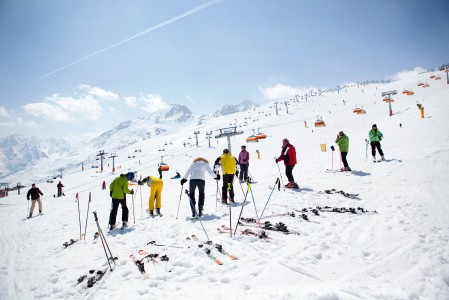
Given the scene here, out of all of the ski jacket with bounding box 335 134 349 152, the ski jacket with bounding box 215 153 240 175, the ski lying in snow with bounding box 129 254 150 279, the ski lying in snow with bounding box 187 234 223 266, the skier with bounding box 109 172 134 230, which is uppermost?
the ski jacket with bounding box 335 134 349 152

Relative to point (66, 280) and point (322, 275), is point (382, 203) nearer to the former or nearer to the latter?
point (322, 275)

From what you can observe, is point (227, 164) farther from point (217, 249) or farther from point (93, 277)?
point (93, 277)

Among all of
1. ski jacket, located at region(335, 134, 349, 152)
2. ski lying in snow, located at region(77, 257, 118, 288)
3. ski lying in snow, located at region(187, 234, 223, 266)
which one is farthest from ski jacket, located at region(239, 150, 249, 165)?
ski lying in snow, located at region(77, 257, 118, 288)

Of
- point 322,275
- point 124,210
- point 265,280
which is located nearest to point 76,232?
point 124,210

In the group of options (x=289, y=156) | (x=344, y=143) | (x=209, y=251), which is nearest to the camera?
(x=209, y=251)

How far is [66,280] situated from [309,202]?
7345 millimetres

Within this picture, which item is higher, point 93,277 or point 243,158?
point 243,158

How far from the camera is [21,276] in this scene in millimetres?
5543

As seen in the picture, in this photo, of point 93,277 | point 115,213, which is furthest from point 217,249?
point 115,213

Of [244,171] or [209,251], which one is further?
[244,171]

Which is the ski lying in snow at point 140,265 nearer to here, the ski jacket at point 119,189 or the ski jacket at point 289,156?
the ski jacket at point 119,189

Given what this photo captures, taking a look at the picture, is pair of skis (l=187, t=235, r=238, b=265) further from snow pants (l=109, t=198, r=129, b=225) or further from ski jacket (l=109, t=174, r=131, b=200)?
ski jacket (l=109, t=174, r=131, b=200)

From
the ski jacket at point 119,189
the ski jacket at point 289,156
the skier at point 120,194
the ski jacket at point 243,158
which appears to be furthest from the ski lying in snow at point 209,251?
the ski jacket at point 243,158

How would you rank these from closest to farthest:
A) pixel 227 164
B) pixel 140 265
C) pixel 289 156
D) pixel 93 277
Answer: pixel 93 277, pixel 140 265, pixel 227 164, pixel 289 156
